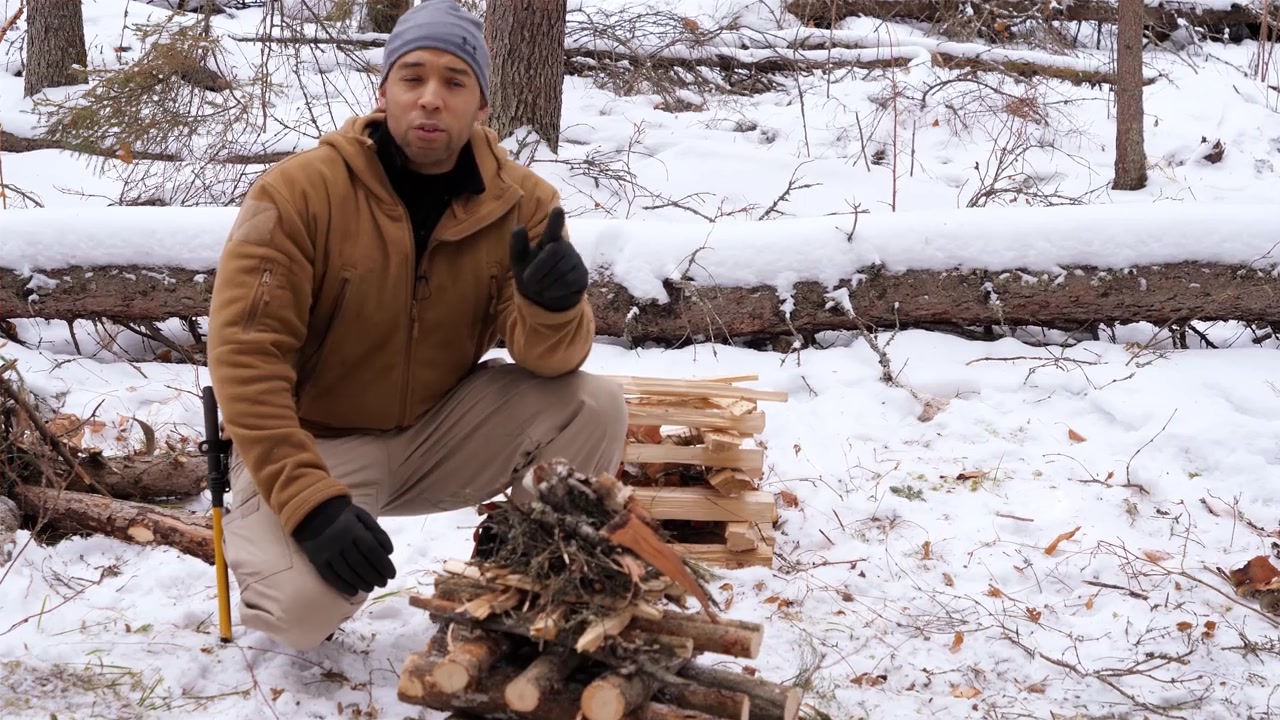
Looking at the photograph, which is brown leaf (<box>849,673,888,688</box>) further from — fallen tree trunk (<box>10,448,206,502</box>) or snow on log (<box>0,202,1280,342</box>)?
fallen tree trunk (<box>10,448,206,502</box>)

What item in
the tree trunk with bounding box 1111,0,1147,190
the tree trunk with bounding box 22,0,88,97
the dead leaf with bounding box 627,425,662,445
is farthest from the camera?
the tree trunk with bounding box 22,0,88,97

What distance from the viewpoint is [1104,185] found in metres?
6.74

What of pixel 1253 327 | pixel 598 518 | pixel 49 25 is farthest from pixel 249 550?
pixel 49 25

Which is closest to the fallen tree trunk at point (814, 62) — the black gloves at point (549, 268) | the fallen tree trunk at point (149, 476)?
the fallen tree trunk at point (149, 476)

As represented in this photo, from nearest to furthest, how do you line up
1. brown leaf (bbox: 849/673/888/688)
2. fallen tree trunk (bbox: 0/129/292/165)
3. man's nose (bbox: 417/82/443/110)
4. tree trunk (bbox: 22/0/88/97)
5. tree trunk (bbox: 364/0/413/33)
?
1. man's nose (bbox: 417/82/443/110)
2. brown leaf (bbox: 849/673/888/688)
3. fallen tree trunk (bbox: 0/129/292/165)
4. tree trunk (bbox: 364/0/413/33)
5. tree trunk (bbox: 22/0/88/97)

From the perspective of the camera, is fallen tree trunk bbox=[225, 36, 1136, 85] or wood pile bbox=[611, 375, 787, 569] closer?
wood pile bbox=[611, 375, 787, 569]

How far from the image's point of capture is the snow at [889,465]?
8.83 ft

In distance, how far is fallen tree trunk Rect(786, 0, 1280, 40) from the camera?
9.05 meters

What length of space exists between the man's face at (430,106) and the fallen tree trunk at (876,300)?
6.33 ft

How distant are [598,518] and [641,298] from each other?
250cm

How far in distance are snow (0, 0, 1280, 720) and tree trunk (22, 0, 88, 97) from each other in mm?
2481

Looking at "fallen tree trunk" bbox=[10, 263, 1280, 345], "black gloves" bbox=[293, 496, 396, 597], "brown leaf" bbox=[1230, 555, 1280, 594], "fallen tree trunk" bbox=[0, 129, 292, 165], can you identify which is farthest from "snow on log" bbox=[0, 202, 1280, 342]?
"black gloves" bbox=[293, 496, 396, 597]

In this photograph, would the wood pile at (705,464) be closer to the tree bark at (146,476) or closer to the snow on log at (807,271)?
the snow on log at (807,271)

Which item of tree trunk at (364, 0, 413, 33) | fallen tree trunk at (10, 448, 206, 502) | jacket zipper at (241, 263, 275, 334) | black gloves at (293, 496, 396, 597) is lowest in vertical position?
fallen tree trunk at (10, 448, 206, 502)
